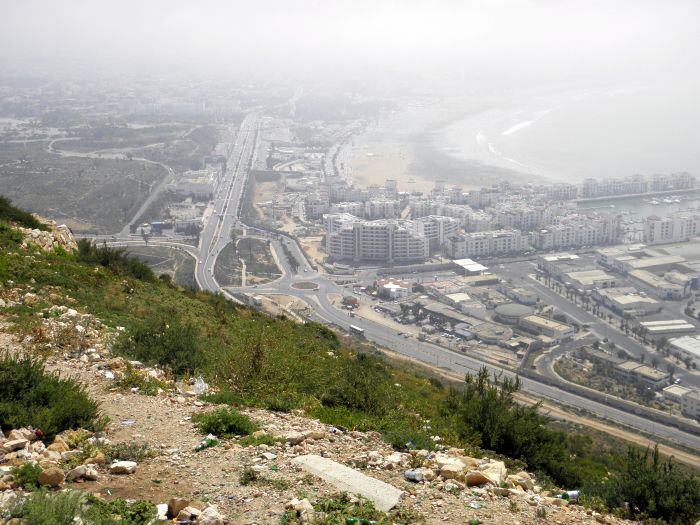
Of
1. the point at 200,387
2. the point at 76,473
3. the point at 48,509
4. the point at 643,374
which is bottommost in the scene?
the point at 643,374

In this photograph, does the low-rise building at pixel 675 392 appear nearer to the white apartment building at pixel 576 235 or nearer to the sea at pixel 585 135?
the white apartment building at pixel 576 235

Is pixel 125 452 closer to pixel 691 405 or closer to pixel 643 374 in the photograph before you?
pixel 691 405

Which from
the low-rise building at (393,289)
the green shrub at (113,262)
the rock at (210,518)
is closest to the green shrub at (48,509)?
the rock at (210,518)

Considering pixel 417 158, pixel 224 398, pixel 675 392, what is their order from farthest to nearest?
A: 1. pixel 417 158
2. pixel 675 392
3. pixel 224 398

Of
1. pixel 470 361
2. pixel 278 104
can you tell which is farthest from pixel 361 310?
pixel 278 104

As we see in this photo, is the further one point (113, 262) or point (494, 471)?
point (113, 262)

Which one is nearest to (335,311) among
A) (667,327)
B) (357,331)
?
(357,331)

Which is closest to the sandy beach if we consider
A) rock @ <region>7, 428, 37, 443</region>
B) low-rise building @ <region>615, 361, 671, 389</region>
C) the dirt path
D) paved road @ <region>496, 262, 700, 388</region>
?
paved road @ <region>496, 262, 700, 388</region>
